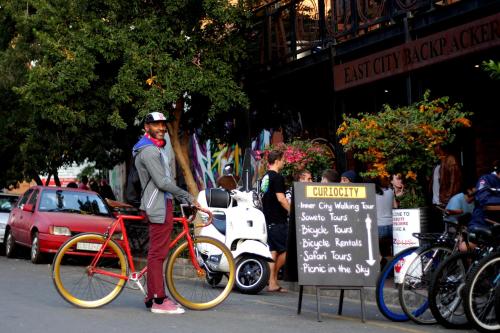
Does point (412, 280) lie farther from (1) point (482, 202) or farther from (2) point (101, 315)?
(2) point (101, 315)

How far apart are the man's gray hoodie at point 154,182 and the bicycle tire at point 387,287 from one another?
204cm

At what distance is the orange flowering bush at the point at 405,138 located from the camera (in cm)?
1283

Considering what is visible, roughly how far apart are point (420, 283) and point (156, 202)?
271cm

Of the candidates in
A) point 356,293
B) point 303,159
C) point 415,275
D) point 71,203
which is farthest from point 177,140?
point 415,275

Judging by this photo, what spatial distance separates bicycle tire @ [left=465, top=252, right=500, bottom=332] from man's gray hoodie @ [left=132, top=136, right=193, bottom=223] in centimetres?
286

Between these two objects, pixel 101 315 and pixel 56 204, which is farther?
pixel 56 204

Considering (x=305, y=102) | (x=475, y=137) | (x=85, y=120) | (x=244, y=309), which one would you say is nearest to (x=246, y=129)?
(x=305, y=102)

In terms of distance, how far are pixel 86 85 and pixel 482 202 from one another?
11.1 metres

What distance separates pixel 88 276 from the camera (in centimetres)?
966

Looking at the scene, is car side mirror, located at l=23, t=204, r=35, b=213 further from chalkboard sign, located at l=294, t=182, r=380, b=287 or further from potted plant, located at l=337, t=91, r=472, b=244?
chalkboard sign, located at l=294, t=182, r=380, b=287

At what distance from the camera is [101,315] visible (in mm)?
9273

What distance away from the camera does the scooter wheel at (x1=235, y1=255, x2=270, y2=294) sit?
1230 cm

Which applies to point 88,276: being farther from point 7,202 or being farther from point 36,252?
point 7,202

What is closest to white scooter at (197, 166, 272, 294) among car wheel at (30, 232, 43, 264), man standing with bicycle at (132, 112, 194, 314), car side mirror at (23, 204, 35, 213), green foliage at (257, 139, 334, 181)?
man standing with bicycle at (132, 112, 194, 314)
